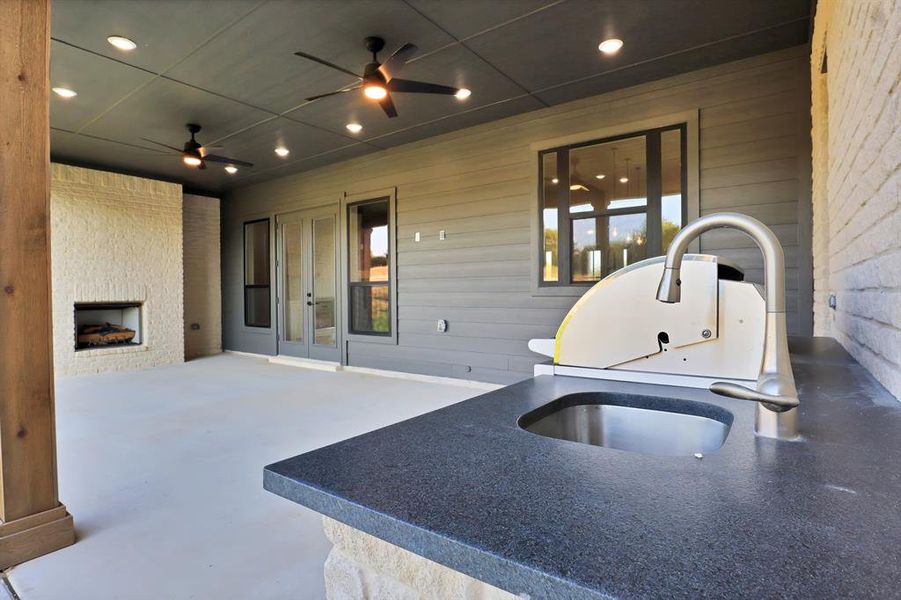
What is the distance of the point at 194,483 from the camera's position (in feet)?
9.04

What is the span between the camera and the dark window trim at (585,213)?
4.24 m

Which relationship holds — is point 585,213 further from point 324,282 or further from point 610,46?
point 324,282

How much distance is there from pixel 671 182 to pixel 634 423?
3.69 meters

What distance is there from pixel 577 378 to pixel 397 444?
0.72 m

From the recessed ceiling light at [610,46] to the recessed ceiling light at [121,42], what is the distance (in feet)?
12.0

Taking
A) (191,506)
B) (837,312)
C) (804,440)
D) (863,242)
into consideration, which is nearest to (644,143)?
(837,312)

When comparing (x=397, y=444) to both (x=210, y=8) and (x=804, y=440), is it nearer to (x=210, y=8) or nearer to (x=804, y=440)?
(x=804, y=440)

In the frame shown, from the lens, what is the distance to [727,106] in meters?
3.99

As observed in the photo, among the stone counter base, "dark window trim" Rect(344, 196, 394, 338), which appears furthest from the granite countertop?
"dark window trim" Rect(344, 196, 394, 338)

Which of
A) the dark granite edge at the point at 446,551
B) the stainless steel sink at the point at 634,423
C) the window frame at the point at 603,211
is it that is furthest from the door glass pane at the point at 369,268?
the dark granite edge at the point at 446,551

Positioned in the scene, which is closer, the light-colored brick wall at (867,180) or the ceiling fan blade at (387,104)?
the light-colored brick wall at (867,180)

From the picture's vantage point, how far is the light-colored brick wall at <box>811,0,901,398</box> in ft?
3.22

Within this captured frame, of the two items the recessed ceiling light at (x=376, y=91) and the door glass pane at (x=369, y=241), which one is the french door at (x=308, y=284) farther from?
the recessed ceiling light at (x=376, y=91)

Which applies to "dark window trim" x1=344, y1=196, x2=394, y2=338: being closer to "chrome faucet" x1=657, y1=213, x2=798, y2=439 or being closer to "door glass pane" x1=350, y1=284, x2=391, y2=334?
"door glass pane" x1=350, y1=284, x2=391, y2=334
